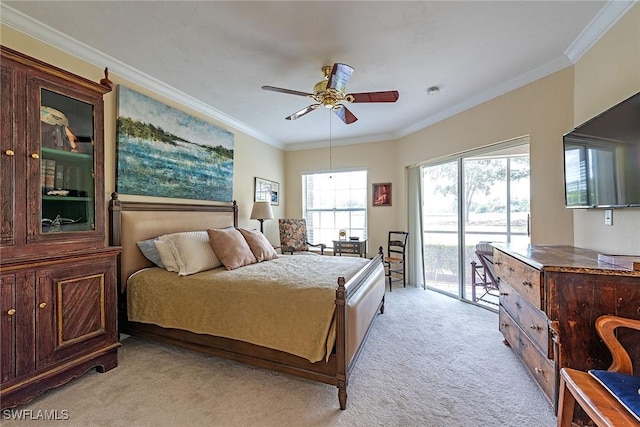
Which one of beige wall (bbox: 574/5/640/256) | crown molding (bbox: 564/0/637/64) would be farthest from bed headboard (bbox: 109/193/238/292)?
crown molding (bbox: 564/0/637/64)

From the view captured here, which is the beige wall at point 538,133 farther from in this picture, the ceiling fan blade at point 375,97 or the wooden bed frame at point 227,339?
the ceiling fan blade at point 375,97

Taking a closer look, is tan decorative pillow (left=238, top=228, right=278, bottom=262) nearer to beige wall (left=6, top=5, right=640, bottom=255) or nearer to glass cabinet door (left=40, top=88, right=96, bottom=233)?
beige wall (left=6, top=5, right=640, bottom=255)

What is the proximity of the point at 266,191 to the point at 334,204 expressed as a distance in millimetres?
1444

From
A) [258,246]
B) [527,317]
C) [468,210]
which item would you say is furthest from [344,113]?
[527,317]

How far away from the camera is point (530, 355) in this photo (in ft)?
6.44

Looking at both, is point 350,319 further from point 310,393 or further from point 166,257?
point 166,257

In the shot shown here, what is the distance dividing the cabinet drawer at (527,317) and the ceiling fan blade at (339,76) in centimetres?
227

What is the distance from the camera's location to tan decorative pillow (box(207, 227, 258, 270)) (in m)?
2.77

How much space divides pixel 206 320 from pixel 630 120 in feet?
10.7

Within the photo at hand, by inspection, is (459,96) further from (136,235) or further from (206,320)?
(136,235)

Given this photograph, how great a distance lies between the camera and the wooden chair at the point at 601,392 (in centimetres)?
104

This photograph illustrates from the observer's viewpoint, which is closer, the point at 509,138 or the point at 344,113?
the point at 344,113

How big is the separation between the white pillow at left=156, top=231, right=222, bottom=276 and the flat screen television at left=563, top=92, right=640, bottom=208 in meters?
3.32

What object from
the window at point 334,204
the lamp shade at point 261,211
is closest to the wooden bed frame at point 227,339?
the lamp shade at point 261,211
